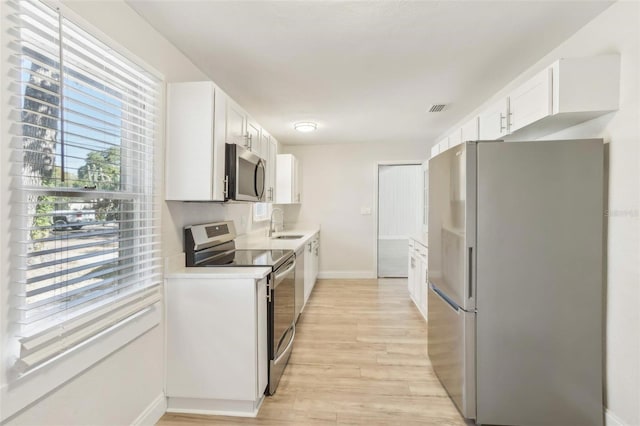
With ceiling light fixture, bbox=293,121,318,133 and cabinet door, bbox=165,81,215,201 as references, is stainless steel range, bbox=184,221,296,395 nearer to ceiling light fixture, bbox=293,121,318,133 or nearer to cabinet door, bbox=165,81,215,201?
cabinet door, bbox=165,81,215,201

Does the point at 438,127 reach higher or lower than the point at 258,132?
higher

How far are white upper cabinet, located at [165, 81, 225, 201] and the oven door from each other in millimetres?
804

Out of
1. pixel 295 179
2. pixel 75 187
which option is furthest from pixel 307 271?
pixel 75 187

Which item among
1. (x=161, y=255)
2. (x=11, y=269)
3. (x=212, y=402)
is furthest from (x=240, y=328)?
(x=11, y=269)

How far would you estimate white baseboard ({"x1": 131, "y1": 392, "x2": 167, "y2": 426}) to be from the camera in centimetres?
170

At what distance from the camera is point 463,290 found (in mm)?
1759

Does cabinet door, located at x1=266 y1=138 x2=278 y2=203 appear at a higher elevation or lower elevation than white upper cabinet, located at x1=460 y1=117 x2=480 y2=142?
lower

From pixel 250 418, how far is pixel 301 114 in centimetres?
302

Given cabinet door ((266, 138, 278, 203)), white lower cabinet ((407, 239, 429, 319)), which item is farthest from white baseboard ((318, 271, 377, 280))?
cabinet door ((266, 138, 278, 203))

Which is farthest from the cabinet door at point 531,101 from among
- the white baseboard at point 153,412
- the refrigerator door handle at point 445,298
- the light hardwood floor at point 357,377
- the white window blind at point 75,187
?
the white baseboard at point 153,412

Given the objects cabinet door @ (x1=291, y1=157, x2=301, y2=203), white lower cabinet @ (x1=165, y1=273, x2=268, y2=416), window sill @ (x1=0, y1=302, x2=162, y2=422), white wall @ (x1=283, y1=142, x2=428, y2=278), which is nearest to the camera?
window sill @ (x1=0, y1=302, x2=162, y2=422)

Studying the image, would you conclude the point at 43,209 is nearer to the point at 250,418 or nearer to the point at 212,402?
the point at 212,402

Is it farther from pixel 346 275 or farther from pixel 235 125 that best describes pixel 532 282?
pixel 346 275

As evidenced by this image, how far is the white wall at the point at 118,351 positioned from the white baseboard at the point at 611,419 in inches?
104
